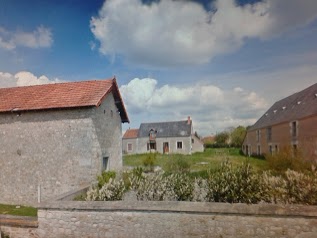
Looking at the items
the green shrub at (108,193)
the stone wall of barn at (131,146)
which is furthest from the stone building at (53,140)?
the stone wall of barn at (131,146)

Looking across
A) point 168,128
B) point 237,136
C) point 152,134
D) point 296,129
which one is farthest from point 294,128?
point 237,136

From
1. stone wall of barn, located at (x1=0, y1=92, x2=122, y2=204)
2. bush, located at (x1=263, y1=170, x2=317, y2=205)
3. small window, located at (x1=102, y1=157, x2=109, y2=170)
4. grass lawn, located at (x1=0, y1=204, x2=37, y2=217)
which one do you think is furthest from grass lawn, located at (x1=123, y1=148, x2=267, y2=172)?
grass lawn, located at (x1=0, y1=204, x2=37, y2=217)

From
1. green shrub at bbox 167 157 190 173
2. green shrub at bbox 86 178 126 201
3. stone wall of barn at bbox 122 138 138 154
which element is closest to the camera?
green shrub at bbox 86 178 126 201

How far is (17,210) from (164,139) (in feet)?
119

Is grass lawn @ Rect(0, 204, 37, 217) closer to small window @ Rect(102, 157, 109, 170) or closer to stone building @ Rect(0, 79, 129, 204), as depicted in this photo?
stone building @ Rect(0, 79, 129, 204)

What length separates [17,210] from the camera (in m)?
11.4

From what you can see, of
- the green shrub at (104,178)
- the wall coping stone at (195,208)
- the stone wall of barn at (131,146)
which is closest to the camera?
the wall coping stone at (195,208)

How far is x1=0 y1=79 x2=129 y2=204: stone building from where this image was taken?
11.8 meters

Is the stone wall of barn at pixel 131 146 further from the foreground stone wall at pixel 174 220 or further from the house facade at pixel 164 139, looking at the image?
the foreground stone wall at pixel 174 220

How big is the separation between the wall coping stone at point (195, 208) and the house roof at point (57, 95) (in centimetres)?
523

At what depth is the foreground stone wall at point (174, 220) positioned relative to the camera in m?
6.35

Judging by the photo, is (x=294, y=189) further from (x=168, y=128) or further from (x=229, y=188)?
(x=168, y=128)

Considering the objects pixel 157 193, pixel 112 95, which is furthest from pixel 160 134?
pixel 157 193

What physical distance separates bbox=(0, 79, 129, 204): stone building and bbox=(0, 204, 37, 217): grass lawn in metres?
0.53
